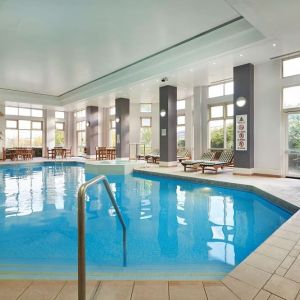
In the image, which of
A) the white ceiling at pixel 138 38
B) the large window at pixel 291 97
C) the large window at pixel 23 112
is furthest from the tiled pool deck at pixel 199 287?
the large window at pixel 23 112

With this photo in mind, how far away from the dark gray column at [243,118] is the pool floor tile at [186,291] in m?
6.81

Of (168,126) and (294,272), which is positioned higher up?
(168,126)

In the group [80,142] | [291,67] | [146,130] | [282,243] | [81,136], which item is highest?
[291,67]

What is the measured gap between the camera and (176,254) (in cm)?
296

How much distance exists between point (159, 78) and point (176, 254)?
7.50 metres

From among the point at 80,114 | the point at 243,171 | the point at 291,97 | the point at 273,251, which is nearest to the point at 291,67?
the point at 291,97

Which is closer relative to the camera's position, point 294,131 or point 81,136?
point 294,131

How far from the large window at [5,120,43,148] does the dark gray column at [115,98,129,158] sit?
7096 millimetres

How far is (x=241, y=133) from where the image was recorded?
319 inches

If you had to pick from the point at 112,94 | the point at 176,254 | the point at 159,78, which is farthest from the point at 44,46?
the point at 176,254

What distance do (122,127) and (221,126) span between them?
17.6 ft

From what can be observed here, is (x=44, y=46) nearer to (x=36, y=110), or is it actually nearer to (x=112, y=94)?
(x=112, y=94)

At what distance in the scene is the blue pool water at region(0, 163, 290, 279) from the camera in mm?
2557

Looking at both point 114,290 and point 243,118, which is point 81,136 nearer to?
point 243,118
